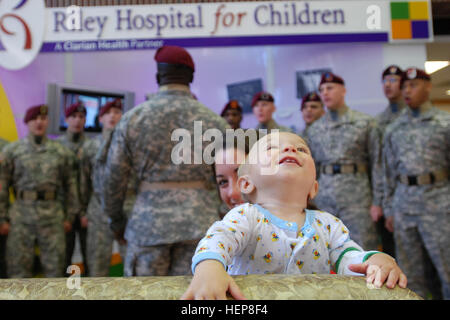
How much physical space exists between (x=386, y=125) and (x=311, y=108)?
639mm

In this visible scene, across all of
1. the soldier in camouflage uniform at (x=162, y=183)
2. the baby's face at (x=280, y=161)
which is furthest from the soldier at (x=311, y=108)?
the baby's face at (x=280, y=161)

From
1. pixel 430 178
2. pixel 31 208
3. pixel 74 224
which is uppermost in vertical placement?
pixel 430 178

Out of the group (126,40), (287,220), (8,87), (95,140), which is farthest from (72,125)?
(287,220)

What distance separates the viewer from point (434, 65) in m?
3.10

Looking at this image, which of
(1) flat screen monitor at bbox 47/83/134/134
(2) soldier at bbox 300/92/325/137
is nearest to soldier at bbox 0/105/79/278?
(1) flat screen monitor at bbox 47/83/134/134

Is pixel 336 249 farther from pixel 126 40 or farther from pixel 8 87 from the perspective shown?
pixel 8 87

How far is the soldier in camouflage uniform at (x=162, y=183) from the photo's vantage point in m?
1.56

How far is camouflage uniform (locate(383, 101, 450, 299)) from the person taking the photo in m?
2.19

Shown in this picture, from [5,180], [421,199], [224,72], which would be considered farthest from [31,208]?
[421,199]

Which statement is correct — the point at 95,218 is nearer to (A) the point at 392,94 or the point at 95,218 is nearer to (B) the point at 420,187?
(B) the point at 420,187

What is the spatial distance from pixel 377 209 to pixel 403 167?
349mm

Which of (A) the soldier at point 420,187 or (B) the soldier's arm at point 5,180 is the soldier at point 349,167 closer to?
(A) the soldier at point 420,187

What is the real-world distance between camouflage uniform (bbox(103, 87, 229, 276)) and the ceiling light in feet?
8.07

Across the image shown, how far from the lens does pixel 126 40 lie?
304cm
